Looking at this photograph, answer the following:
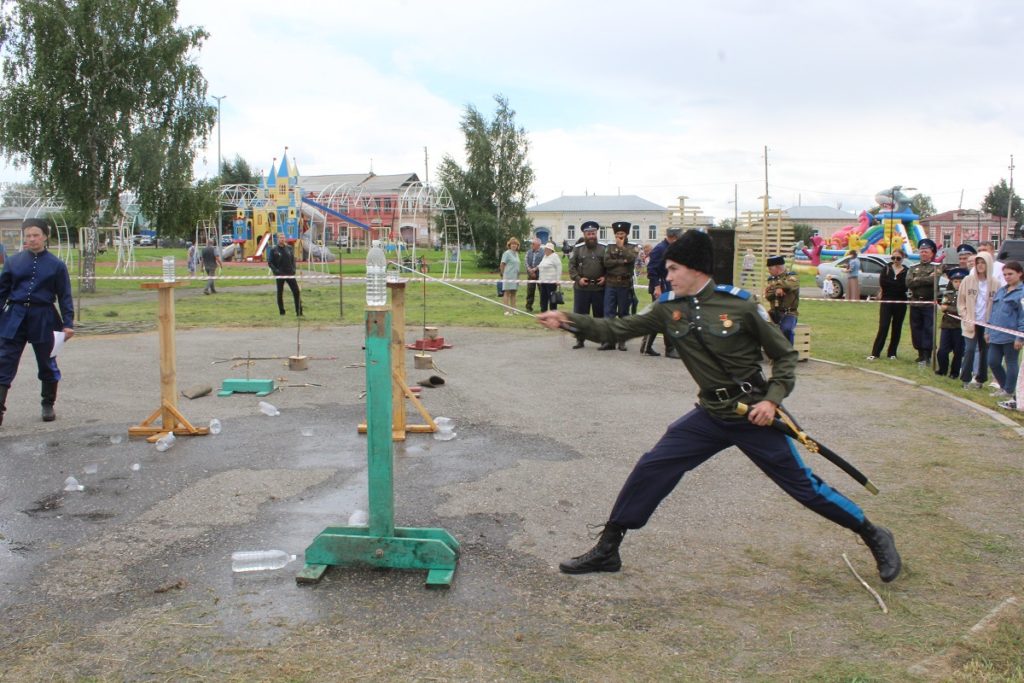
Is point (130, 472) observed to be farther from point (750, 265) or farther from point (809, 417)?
point (750, 265)

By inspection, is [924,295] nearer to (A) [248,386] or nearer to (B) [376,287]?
(A) [248,386]

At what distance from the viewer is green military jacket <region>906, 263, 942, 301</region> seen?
12555mm

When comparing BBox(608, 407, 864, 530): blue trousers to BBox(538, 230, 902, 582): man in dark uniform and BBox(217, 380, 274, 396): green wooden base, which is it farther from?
BBox(217, 380, 274, 396): green wooden base

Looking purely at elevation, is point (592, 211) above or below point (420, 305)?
above

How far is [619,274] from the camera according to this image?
14.0 m

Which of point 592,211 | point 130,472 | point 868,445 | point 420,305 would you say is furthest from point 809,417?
point 592,211

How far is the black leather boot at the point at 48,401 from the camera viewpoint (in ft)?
27.2

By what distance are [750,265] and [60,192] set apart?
76.1 feet

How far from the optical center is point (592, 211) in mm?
101375

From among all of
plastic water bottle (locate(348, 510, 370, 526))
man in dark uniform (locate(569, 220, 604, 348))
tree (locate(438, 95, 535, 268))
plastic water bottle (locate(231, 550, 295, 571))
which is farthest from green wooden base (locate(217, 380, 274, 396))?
tree (locate(438, 95, 535, 268))

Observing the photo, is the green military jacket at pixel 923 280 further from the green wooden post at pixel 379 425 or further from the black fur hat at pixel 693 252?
the green wooden post at pixel 379 425

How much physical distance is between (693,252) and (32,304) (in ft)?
22.0

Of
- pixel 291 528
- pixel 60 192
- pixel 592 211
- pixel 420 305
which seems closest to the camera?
pixel 291 528

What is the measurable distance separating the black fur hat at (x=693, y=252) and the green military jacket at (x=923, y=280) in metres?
9.55
